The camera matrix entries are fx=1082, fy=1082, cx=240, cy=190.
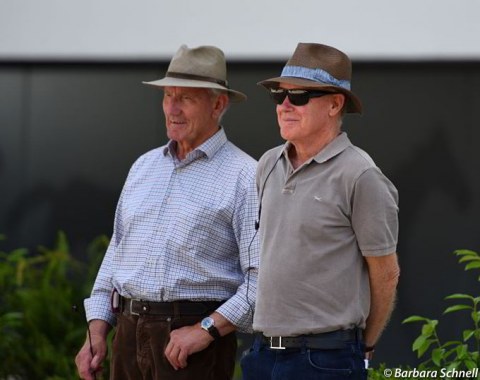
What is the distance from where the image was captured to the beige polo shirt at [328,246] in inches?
145

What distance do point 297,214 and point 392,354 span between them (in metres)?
4.12

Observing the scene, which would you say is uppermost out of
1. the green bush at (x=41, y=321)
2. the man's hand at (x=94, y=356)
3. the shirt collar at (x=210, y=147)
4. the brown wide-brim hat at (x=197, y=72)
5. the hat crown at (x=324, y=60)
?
the hat crown at (x=324, y=60)

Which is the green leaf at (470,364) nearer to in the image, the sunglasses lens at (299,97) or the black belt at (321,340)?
the black belt at (321,340)

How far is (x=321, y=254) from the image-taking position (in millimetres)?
3691

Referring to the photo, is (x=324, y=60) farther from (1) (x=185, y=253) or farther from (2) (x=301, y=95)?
(1) (x=185, y=253)

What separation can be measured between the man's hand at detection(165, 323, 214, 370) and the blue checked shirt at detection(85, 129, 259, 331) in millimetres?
127

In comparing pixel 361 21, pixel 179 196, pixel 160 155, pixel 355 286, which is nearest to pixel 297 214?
pixel 355 286

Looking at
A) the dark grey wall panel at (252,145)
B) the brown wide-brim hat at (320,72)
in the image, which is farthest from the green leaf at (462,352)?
the dark grey wall panel at (252,145)

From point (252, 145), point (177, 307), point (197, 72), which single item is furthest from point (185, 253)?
point (252, 145)

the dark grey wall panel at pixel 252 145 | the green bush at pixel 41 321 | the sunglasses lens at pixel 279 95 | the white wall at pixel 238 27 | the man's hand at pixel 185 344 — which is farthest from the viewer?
the dark grey wall panel at pixel 252 145

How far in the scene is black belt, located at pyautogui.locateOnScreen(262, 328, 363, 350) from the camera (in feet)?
12.1

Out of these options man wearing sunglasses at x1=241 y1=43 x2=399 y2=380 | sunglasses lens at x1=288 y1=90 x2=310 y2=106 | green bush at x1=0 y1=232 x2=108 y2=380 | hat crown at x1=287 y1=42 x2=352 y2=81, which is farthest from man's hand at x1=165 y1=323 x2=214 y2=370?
green bush at x1=0 y1=232 x2=108 y2=380

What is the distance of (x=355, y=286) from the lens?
3734 mm

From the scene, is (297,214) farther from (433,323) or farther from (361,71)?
(361,71)
